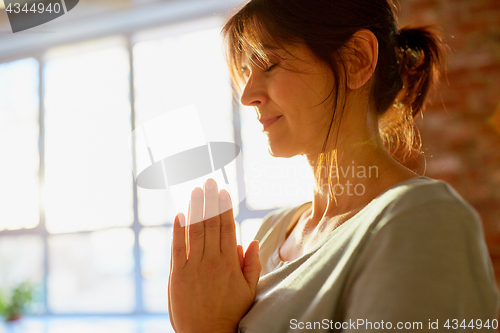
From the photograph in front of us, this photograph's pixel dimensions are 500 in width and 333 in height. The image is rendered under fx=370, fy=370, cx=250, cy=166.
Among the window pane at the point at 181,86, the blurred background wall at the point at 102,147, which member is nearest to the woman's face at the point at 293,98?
the blurred background wall at the point at 102,147

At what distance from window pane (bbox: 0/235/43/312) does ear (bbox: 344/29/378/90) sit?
322 centimetres

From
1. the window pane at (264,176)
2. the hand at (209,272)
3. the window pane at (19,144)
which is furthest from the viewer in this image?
the window pane at (19,144)

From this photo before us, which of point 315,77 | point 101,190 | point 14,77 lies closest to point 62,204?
point 101,190

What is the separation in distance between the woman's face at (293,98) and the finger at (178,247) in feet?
0.92

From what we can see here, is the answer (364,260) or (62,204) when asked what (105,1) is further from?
(364,260)

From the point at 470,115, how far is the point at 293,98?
1169 millimetres

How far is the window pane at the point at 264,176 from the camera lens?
2646 mm

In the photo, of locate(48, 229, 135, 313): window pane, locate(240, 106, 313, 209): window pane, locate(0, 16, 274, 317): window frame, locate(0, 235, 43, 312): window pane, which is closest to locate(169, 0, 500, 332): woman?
locate(240, 106, 313, 209): window pane

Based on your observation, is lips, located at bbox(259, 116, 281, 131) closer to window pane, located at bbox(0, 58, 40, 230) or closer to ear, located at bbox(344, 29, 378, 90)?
ear, located at bbox(344, 29, 378, 90)

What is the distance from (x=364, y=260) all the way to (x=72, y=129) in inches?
127

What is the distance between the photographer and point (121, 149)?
3107 millimetres

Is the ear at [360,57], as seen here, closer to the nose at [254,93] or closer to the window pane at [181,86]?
the nose at [254,93]

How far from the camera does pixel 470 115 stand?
156 centimetres

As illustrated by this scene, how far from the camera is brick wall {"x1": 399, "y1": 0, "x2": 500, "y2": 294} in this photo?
1515 millimetres
